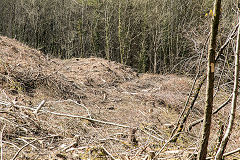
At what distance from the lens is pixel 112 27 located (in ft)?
44.9

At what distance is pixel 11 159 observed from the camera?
77.2 inches

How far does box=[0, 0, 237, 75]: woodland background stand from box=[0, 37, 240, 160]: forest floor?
3.63 meters

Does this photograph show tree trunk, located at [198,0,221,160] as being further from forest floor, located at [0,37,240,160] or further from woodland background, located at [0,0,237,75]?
woodland background, located at [0,0,237,75]

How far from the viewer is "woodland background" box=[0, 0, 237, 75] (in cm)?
1278

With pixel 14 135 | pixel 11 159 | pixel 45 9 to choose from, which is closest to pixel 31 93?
pixel 14 135

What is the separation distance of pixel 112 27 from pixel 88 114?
10.8 meters

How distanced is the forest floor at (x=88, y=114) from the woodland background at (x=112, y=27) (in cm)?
363

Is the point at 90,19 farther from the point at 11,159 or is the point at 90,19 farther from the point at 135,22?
the point at 11,159

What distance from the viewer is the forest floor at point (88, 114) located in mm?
2256

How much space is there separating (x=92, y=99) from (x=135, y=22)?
28.4 ft

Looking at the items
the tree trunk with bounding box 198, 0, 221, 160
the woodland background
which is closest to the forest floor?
the tree trunk with bounding box 198, 0, 221, 160

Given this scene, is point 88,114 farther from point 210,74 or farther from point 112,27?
point 112,27

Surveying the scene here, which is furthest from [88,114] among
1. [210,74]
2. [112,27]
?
[112,27]

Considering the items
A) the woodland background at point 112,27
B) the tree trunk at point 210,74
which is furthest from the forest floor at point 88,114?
the woodland background at point 112,27
